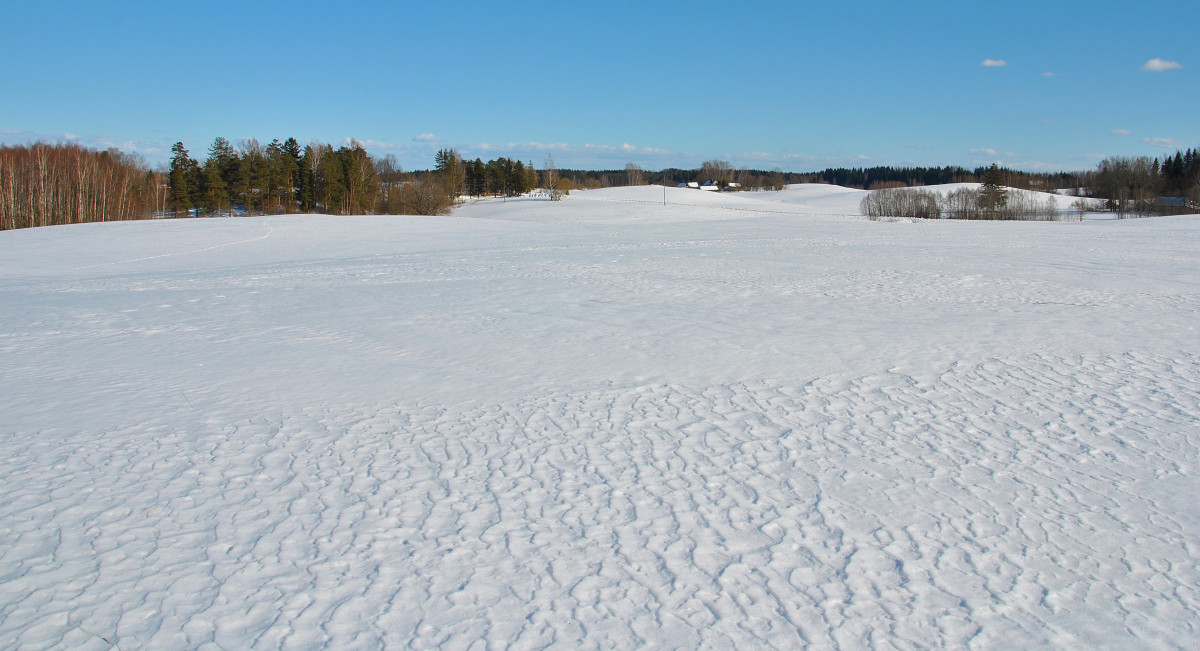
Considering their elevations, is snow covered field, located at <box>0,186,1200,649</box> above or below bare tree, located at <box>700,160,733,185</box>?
below

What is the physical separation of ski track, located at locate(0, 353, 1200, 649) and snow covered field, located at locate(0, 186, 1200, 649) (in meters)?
0.03

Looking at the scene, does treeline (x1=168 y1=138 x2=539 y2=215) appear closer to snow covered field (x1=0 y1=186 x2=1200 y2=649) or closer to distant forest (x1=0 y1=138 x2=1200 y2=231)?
distant forest (x1=0 y1=138 x2=1200 y2=231)

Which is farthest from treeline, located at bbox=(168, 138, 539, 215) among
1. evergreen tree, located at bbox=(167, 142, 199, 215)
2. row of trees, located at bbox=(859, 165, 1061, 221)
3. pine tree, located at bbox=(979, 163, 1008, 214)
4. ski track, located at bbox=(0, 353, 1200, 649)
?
ski track, located at bbox=(0, 353, 1200, 649)

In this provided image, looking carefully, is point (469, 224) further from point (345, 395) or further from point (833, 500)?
point (833, 500)

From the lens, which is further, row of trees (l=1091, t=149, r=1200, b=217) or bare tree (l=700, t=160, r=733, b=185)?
bare tree (l=700, t=160, r=733, b=185)

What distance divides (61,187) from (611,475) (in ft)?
215

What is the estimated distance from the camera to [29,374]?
361 inches

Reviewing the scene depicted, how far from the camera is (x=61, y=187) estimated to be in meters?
54.4

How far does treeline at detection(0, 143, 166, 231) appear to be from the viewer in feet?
169

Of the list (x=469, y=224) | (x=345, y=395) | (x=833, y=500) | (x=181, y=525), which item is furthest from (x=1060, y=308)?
(x=469, y=224)

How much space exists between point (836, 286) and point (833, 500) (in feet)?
35.5

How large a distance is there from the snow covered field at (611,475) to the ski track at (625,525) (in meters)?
0.03

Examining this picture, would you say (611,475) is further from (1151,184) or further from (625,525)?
(1151,184)

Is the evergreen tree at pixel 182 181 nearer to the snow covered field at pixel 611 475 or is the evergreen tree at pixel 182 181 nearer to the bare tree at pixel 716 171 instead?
the snow covered field at pixel 611 475
